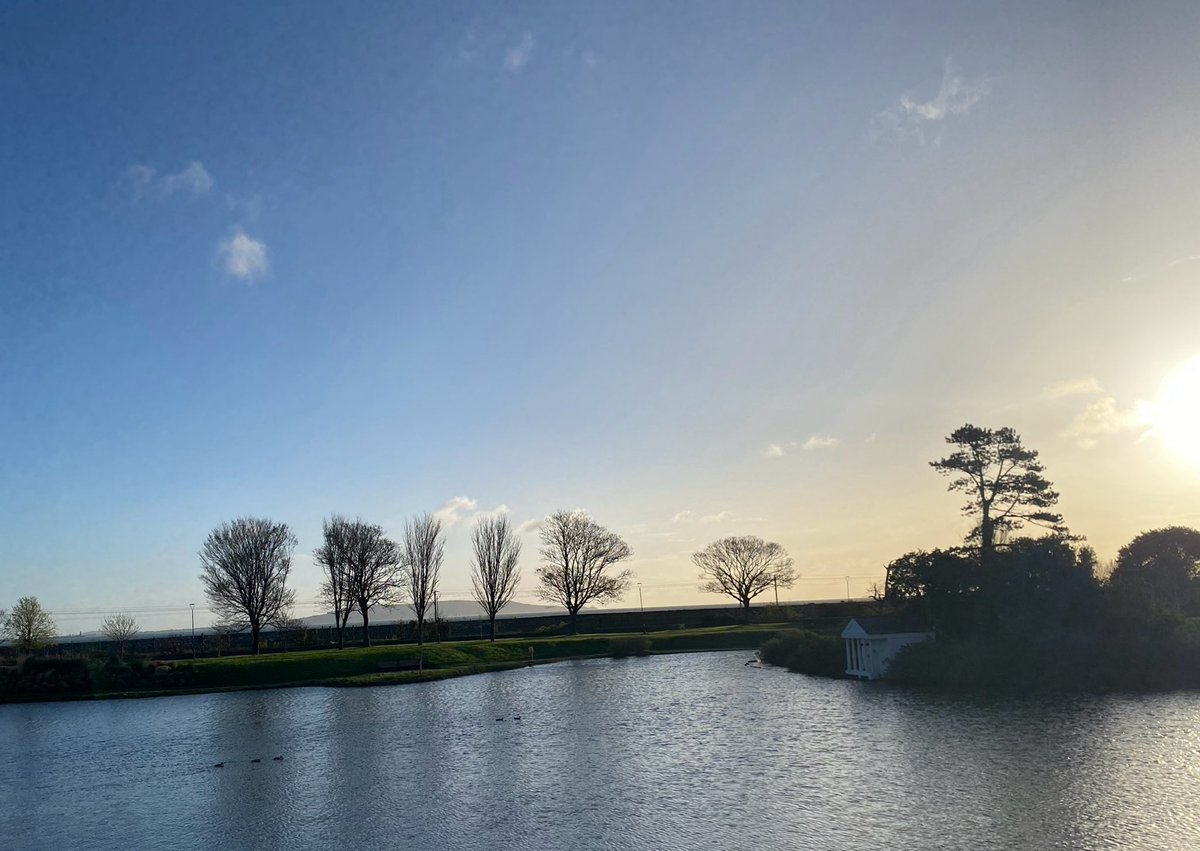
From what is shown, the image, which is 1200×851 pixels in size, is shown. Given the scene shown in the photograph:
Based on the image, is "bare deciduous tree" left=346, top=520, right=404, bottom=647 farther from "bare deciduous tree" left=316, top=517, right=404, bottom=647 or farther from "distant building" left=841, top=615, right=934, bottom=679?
"distant building" left=841, top=615, right=934, bottom=679

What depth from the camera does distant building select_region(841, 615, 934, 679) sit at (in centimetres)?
4869

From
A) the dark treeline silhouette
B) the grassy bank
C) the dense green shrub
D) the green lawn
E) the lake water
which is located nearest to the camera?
the lake water

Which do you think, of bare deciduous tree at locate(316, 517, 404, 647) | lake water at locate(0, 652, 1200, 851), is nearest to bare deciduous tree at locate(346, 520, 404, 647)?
bare deciduous tree at locate(316, 517, 404, 647)

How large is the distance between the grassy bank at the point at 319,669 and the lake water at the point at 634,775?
14355mm

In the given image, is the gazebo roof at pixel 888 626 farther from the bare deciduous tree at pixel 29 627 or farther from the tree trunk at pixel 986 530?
the bare deciduous tree at pixel 29 627

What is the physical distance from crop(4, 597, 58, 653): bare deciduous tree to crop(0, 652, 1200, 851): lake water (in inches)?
1331

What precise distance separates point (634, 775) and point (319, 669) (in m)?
43.3

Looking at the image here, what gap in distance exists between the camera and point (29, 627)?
73.8 m

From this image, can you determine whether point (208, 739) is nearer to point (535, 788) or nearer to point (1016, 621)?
point (535, 788)

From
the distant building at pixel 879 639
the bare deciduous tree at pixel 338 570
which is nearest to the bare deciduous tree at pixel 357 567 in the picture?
the bare deciduous tree at pixel 338 570

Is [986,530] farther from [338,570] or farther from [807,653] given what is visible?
[338,570]

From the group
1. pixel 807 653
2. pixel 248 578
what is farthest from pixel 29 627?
pixel 807 653

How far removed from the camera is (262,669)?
61.2 m

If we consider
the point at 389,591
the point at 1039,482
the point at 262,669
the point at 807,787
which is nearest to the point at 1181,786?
the point at 807,787
